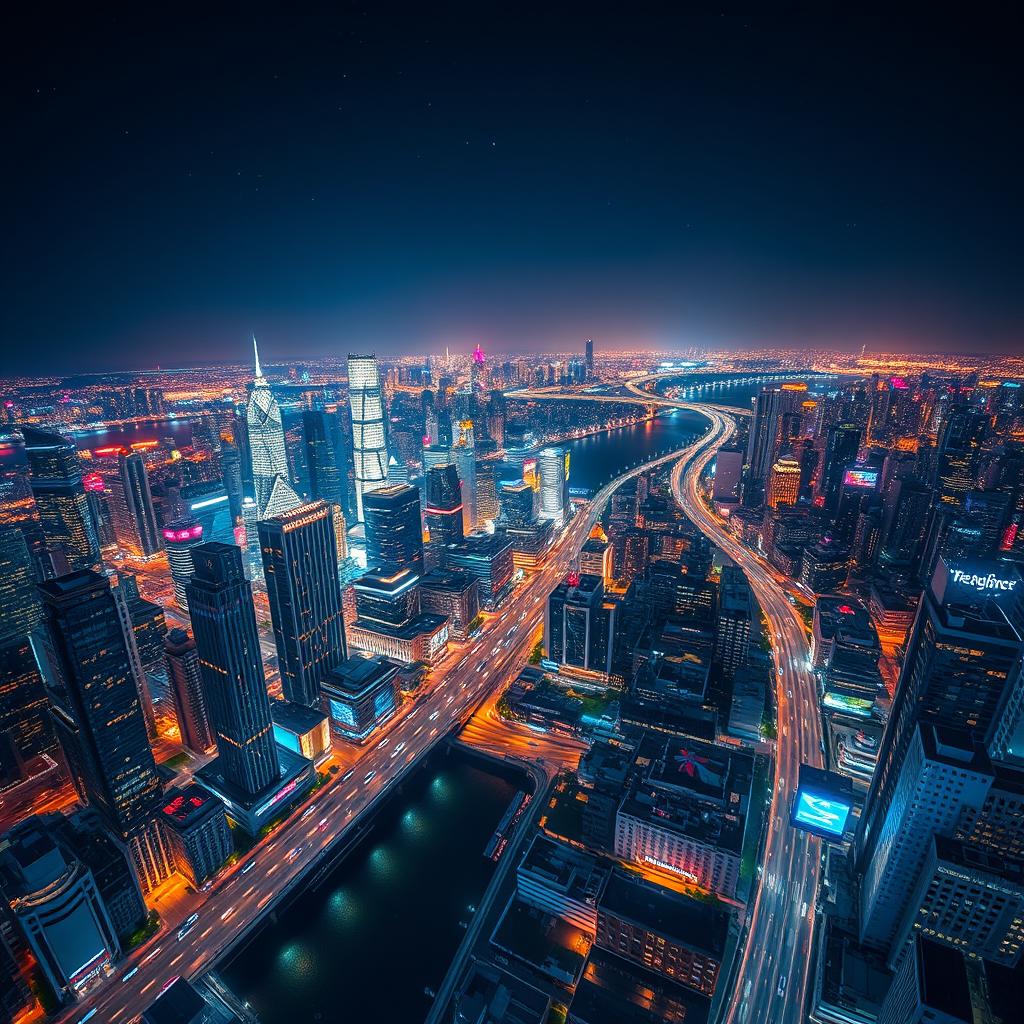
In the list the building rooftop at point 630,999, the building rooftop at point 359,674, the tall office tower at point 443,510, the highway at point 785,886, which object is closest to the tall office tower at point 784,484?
the highway at point 785,886

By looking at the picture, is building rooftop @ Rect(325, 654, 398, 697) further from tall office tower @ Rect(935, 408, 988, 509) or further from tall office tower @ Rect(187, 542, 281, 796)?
tall office tower @ Rect(935, 408, 988, 509)

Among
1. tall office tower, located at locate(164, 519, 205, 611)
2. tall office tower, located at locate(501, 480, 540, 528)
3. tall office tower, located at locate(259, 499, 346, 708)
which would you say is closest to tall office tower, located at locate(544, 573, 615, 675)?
tall office tower, located at locate(259, 499, 346, 708)

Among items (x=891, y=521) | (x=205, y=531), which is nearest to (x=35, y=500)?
(x=205, y=531)

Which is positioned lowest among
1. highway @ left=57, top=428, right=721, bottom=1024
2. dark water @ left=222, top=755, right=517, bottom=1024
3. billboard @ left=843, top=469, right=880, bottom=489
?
dark water @ left=222, top=755, right=517, bottom=1024

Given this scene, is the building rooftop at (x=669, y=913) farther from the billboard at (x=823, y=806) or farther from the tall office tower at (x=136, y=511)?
the tall office tower at (x=136, y=511)

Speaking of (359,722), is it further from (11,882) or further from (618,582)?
(618,582)

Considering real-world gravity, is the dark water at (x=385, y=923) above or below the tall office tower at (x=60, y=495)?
below
